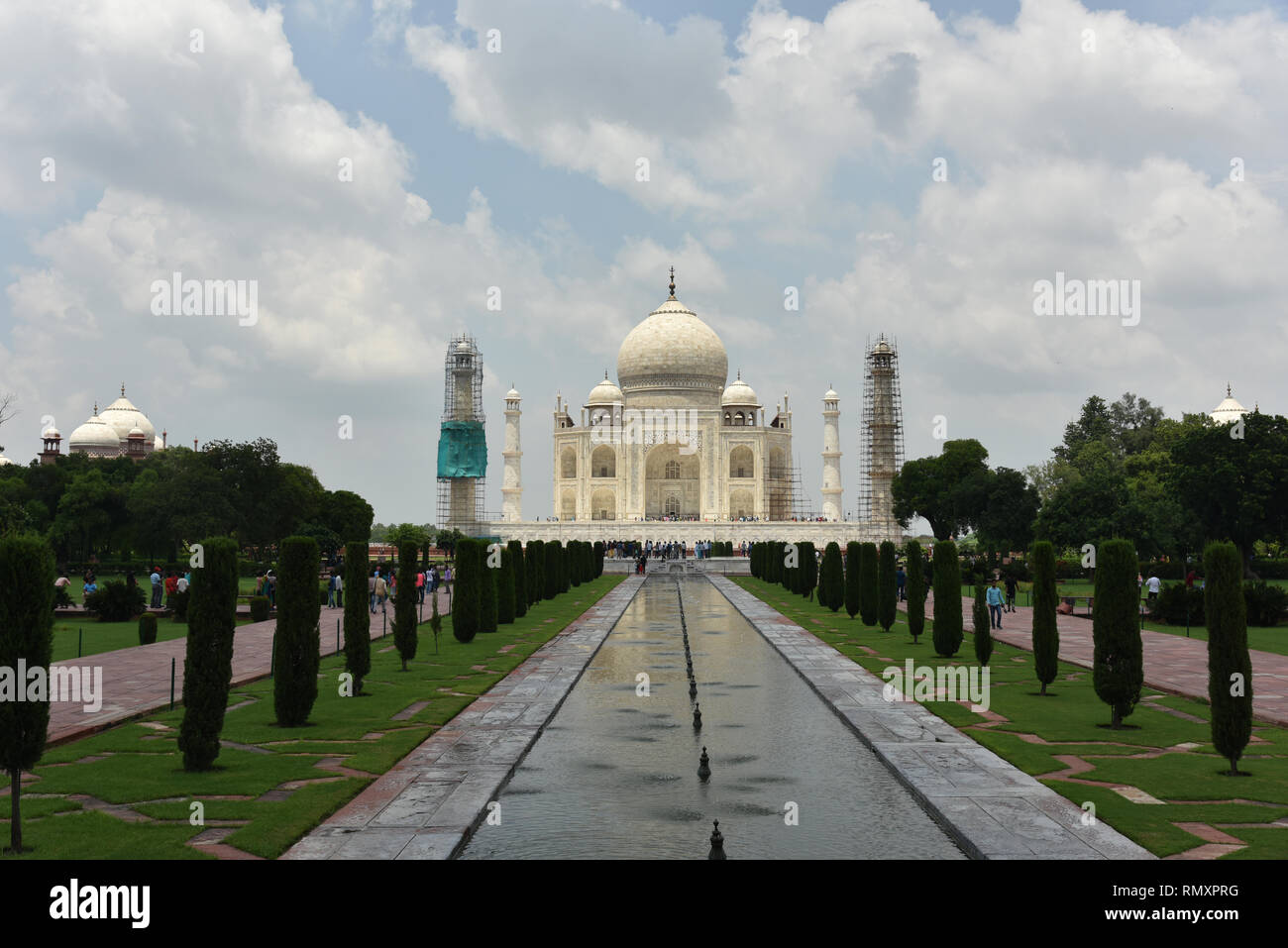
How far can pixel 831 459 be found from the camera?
69.4 meters

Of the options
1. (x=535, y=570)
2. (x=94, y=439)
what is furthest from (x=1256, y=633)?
(x=94, y=439)

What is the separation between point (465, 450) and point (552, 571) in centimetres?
3210

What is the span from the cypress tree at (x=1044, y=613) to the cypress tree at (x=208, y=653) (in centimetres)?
916

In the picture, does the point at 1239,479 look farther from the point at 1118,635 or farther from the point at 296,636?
the point at 296,636

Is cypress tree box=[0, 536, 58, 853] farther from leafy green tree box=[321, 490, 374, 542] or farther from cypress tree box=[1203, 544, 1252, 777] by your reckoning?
leafy green tree box=[321, 490, 374, 542]

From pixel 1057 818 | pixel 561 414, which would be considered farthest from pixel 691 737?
pixel 561 414

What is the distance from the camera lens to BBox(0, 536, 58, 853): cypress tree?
7.51 m

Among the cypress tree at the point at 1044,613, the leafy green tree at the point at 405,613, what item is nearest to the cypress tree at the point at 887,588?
the cypress tree at the point at 1044,613

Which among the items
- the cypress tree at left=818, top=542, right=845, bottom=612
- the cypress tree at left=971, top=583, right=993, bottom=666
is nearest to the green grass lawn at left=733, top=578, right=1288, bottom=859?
the cypress tree at left=971, top=583, right=993, bottom=666

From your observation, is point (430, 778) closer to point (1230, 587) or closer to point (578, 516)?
point (1230, 587)

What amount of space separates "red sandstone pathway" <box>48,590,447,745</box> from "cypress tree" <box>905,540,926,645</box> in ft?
30.8

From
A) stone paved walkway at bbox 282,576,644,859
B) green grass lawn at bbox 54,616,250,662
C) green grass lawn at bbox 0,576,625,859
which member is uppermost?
green grass lawn at bbox 54,616,250,662

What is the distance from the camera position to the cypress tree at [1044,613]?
1402 centimetres
